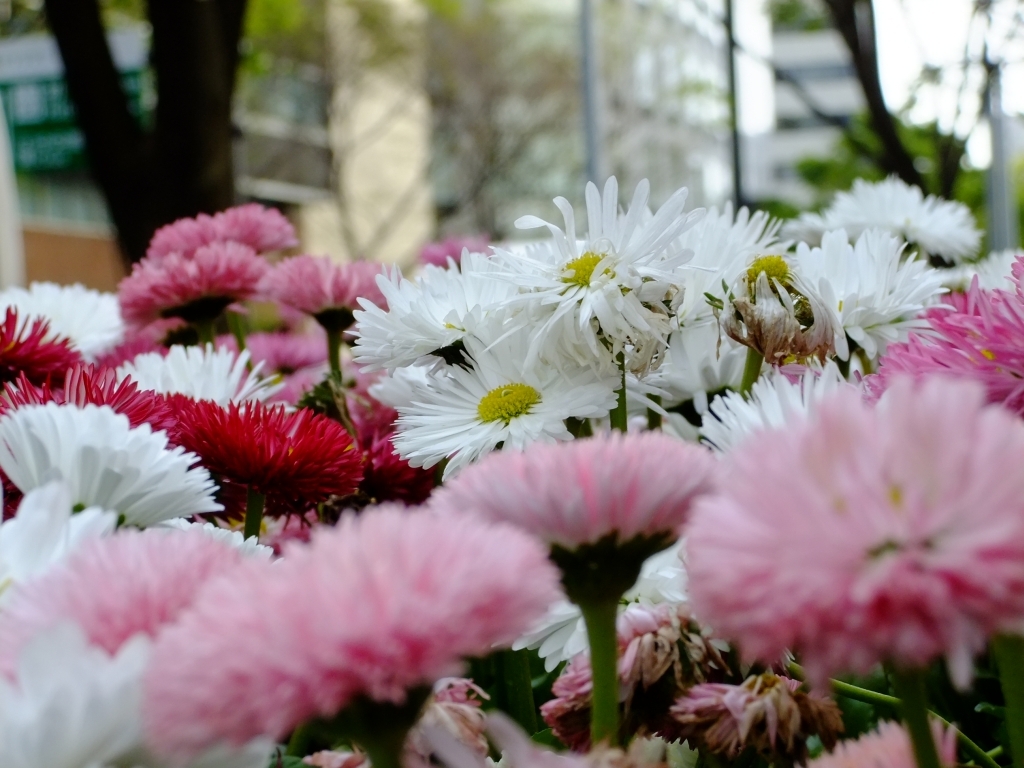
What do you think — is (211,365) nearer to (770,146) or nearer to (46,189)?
(46,189)

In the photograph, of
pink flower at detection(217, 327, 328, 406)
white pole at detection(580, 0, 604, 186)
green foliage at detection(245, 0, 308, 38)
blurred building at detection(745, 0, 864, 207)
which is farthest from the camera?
blurred building at detection(745, 0, 864, 207)

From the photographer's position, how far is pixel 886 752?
9.4 inches

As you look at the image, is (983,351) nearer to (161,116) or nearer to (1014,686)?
(1014,686)

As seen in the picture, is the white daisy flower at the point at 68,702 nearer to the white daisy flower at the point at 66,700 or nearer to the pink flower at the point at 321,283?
the white daisy flower at the point at 66,700

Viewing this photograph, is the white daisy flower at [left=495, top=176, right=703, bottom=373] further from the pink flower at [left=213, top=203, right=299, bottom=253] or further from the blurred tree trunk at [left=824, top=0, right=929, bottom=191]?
the blurred tree trunk at [left=824, top=0, right=929, bottom=191]

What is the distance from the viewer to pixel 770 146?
27828 millimetres

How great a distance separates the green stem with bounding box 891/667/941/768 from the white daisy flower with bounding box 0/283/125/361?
58 cm

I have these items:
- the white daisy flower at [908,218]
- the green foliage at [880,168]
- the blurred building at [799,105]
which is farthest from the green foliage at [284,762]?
the blurred building at [799,105]

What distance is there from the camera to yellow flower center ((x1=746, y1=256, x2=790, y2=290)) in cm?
48

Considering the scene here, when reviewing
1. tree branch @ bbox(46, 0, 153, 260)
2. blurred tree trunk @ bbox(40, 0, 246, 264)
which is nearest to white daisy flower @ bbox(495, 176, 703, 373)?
blurred tree trunk @ bbox(40, 0, 246, 264)

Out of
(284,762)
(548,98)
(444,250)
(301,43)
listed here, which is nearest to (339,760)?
(284,762)

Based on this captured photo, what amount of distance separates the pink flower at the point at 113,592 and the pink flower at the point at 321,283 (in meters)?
0.48

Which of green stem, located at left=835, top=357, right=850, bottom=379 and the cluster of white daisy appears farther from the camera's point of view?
green stem, located at left=835, top=357, right=850, bottom=379

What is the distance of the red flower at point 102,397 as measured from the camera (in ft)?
1.33
